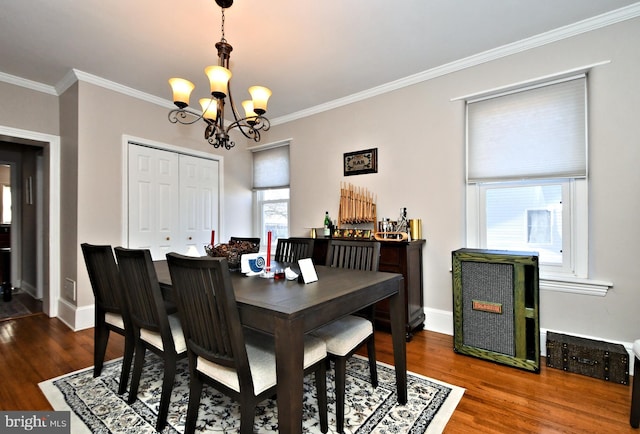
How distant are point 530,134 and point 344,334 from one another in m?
2.39

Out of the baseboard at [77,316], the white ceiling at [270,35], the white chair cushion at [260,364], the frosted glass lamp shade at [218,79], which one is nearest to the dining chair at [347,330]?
the white chair cushion at [260,364]

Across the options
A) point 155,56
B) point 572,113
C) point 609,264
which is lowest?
point 609,264

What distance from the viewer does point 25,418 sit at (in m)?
1.72

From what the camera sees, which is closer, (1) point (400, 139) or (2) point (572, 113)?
(2) point (572, 113)

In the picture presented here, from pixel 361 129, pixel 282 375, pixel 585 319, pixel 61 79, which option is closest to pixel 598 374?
pixel 585 319

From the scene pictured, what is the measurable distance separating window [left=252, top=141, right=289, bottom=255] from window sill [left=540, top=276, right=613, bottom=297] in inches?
121

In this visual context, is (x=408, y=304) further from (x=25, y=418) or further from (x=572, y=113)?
(x=25, y=418)

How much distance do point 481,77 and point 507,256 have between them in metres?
1.70

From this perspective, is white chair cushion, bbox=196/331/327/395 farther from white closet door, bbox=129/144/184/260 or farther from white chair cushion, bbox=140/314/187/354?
white closet door, bbox=129/144/184/260

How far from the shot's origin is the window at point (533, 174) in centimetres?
248

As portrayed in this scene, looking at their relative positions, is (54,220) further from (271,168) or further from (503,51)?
(503,51)

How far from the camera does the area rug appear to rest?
1660 millimetres

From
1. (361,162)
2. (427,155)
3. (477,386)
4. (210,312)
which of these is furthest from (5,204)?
(477,386)

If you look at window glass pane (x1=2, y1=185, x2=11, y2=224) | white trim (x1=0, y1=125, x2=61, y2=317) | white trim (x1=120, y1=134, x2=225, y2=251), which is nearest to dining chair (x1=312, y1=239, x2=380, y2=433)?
white trim (x1=120, y1=134, x2=225, y2=251)
